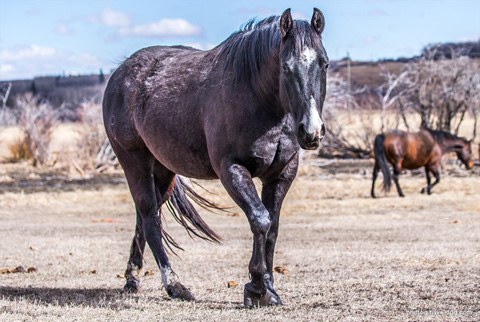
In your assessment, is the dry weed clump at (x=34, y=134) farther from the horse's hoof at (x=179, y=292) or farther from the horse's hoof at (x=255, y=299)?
the horse's hoof at (x=255, y=299)

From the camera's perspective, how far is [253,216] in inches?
173

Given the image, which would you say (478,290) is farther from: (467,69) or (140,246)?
(467,69)

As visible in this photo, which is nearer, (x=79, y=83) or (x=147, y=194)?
(x=147, y=194)

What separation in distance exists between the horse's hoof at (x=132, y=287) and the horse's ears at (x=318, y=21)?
9.88 ft

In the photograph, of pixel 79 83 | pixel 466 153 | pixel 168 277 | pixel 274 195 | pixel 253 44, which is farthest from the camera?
pixel 79 83

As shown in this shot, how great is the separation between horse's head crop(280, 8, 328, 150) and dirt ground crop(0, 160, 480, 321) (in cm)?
132

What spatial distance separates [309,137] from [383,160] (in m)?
13.5

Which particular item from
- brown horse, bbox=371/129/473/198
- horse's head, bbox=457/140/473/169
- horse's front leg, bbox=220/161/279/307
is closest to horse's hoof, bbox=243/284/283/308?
horse's front leg, bbox=220/161/279/307

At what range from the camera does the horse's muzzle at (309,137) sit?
3.91 meters

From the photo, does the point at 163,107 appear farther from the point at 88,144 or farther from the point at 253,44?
the point at 88,144

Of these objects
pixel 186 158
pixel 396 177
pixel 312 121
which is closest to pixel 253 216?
pixel 312 121

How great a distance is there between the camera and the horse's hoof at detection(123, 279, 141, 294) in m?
5.89

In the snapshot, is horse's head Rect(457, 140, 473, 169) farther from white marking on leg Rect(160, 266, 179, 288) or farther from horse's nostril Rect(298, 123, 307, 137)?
horse's nostril Rect(298, 123, 307, 137)

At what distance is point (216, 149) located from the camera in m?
4.66
